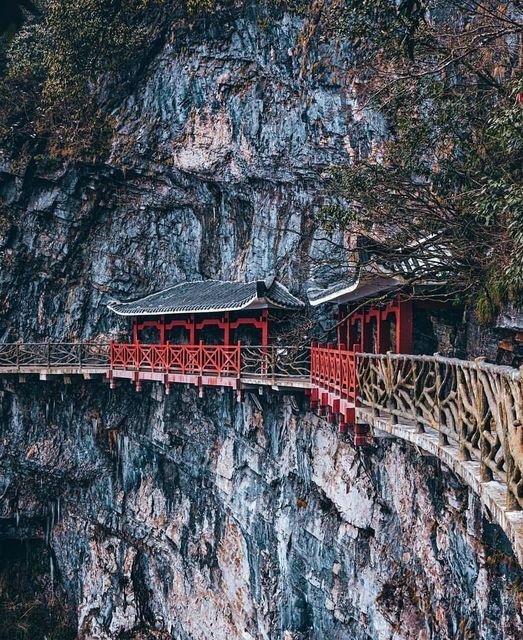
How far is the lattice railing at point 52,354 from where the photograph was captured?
21594 millimetres

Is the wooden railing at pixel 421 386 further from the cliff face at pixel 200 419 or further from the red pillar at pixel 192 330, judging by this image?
the cliff face at pixel 200 419

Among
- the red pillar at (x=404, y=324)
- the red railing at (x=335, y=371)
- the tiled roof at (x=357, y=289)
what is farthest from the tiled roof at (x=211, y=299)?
the red pillar at (x=404, y=324)

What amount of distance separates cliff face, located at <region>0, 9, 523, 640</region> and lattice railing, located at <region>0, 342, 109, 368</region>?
2.94ft

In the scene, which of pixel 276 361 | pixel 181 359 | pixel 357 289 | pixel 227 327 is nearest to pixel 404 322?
pixel 357 289

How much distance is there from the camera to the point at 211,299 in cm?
1973

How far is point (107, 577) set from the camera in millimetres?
23766

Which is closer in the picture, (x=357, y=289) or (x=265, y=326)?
(x=357, y=289)

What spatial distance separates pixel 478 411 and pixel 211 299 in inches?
564

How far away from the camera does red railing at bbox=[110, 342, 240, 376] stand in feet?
56.5

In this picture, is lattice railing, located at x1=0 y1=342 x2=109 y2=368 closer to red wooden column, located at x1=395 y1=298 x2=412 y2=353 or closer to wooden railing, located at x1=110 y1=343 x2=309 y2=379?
wooden railing, located at x1=110 y1=343 x2=309 y2=379

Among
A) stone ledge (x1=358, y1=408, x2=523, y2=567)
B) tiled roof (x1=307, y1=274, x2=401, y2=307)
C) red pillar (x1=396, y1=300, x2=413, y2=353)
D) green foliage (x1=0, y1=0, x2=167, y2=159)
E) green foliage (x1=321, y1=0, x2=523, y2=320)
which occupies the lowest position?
stone ledge (x1=358, y1=408, x2=523, y2=567)

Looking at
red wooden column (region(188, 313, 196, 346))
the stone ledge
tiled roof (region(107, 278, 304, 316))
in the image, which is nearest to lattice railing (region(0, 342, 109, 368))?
tiled roof (region(107, 278, 304, 316))

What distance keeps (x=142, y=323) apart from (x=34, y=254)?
16.8 ft

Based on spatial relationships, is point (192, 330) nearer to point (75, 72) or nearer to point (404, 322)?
point (404, 322)
